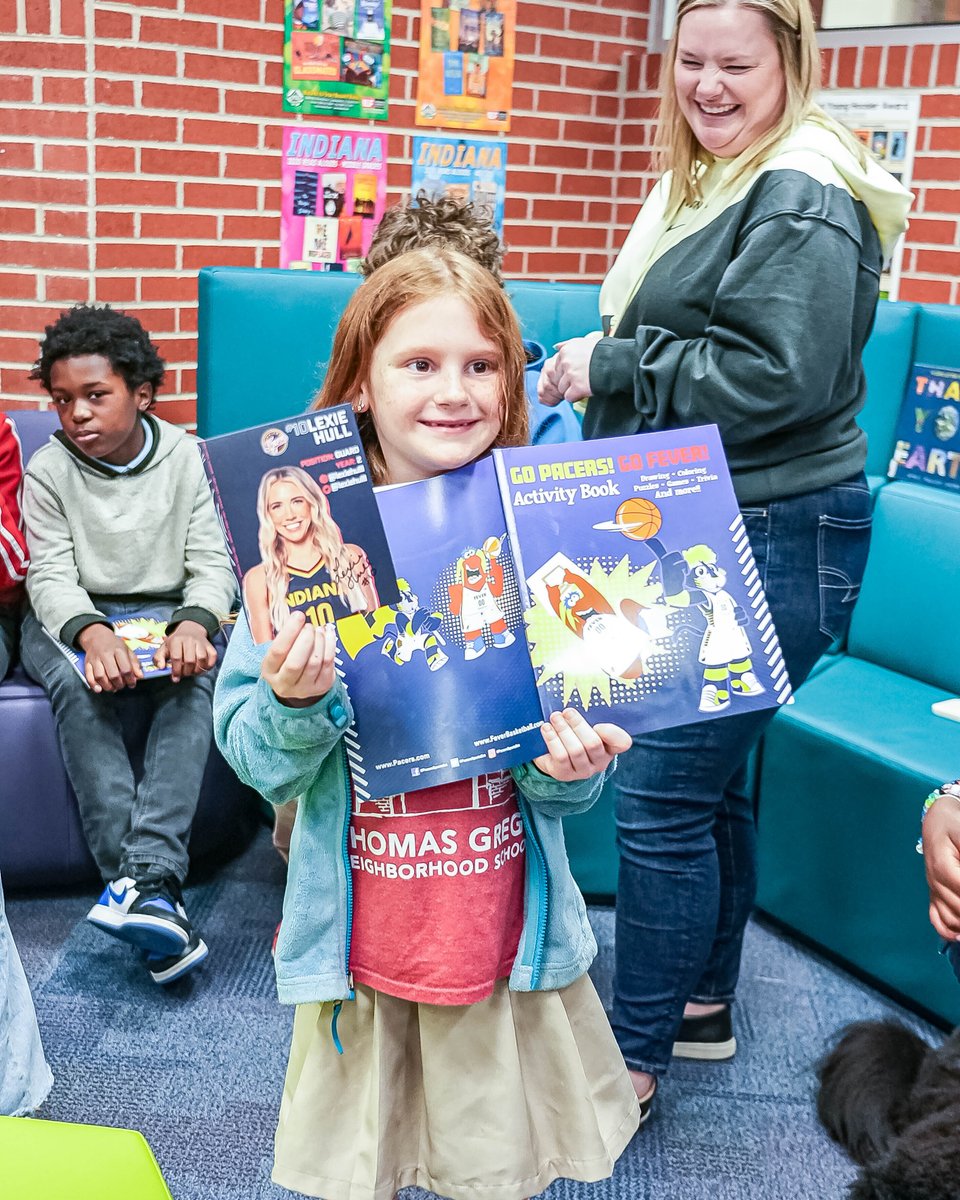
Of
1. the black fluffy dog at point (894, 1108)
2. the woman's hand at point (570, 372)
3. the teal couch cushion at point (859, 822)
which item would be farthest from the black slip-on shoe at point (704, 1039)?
the woman's hand at point (570, 372)

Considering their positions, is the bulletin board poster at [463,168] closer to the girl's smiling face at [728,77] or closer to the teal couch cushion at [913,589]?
the teal couch cushion at [913,589]

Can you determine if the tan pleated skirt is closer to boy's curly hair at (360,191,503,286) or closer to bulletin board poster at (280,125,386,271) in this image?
boy's curly hair at (360,191,503,286)

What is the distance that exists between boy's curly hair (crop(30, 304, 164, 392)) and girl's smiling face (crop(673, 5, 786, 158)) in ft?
4.44

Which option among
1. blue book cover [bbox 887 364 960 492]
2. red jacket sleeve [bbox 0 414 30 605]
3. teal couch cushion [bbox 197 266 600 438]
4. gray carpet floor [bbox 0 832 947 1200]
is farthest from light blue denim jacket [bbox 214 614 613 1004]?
blue book cover [bbox 887 364 960 492]

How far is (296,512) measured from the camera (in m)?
1.12

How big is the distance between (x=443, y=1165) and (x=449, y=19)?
3.18 meters

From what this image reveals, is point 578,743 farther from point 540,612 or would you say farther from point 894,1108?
point 894,1108

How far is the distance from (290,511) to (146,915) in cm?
137

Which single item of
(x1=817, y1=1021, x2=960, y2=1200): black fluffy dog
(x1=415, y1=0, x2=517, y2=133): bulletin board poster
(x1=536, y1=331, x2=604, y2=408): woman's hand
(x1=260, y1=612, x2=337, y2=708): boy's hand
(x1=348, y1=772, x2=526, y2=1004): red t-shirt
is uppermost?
(x1=415, y1=0, x2=517, y2=133): bulletin board poster

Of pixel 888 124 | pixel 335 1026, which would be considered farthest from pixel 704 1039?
pixel 888 124

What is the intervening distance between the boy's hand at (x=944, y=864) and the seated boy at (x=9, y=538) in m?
1.85

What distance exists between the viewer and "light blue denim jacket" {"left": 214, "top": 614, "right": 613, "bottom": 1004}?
4.23ft

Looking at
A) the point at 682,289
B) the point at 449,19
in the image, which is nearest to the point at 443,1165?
the point at 682,289

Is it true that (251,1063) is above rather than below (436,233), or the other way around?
below
